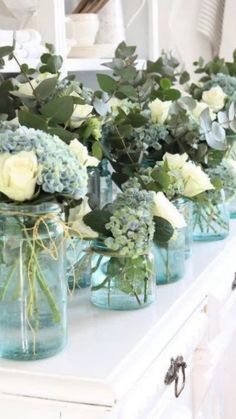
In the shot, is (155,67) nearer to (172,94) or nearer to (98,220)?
(172,94)

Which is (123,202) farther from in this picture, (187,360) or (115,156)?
(187,360)

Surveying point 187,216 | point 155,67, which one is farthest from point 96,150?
point 155,67

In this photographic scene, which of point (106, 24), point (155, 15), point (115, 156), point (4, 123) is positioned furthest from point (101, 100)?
point (155, 15)

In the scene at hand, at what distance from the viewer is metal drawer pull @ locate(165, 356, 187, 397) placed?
107 cm

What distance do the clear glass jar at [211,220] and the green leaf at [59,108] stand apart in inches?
20.7

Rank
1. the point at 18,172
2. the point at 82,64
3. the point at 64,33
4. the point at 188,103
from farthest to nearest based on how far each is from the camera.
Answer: the point at 82,64, the point at 64,33, the point at 188,103, the point at 18,172

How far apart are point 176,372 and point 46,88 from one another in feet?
1.52

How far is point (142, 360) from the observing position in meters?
0.94

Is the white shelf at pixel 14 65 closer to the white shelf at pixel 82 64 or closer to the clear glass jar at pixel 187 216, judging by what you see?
the white shelf at pixel 82 64

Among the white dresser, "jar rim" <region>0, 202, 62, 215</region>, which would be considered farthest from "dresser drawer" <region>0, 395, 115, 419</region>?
"jar rim" <region>0, 202, 62, 215</region>

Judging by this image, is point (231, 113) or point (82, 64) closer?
point (231, 113)

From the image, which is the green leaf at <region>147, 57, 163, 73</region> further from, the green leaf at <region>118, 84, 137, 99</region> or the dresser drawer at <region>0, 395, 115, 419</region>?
the dresser drawer at <region>0, 395, 115, 419</region>

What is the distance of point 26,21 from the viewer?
145 centimetres

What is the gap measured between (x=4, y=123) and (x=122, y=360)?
33 cm
